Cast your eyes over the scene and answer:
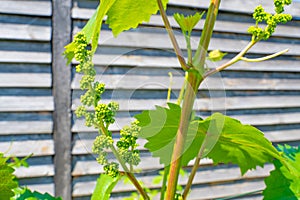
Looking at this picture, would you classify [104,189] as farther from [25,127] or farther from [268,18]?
[25,127]

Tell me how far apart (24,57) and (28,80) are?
0.11 meters

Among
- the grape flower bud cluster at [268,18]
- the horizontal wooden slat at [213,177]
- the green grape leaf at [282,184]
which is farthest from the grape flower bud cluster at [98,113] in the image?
the horizontal wooden slat at [213,177]

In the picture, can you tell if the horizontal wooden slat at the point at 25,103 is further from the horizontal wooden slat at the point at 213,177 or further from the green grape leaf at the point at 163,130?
the green grape leaf at the point at 163,130

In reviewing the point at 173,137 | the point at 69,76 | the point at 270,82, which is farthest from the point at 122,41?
the point at 270,82

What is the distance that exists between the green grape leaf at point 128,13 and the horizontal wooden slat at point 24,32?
1.72 meters

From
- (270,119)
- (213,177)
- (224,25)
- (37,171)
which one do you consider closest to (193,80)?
(37,171)

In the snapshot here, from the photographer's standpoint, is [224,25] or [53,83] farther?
[224,25]

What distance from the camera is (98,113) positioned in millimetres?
227

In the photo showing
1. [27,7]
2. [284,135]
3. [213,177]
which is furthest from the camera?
[284,135]

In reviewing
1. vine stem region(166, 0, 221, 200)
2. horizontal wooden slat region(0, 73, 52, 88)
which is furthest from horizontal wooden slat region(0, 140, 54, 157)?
vine stem region(166, 0, 221, 200)

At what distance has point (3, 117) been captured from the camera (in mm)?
2006

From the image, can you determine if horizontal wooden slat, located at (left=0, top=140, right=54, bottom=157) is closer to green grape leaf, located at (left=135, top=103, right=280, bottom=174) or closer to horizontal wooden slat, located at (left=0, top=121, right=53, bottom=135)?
horizontal wooden slat, located at (left=0, top=121, right=53, bottom=135)

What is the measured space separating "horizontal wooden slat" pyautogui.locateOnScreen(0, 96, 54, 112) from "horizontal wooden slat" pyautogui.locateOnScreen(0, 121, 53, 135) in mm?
65

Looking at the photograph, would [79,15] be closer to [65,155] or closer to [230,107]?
[65,155]
